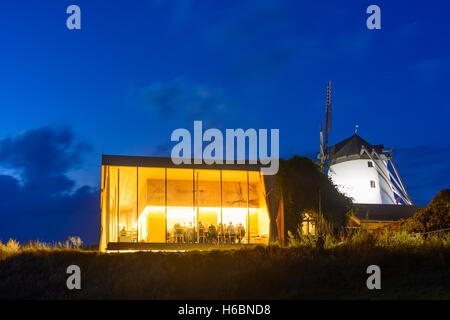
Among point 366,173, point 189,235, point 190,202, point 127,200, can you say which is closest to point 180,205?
point 190,202

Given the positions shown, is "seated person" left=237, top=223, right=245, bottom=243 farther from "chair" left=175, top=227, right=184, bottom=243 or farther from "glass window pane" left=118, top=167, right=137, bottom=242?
"glass window pane" left=118, top=167, right=137, bottom=242

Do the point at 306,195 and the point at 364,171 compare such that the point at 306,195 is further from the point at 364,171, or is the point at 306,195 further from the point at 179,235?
the point at 364,171

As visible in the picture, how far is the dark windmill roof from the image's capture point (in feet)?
127

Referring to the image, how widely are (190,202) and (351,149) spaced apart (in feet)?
78.0

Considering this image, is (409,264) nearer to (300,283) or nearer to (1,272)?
(300,283)

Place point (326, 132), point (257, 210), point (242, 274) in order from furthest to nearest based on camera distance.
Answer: point (326, 132) < point (257, 210) < point (242, 274)

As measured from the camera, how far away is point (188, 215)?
18016 millimetres

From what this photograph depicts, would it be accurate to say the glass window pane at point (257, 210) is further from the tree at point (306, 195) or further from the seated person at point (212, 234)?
the seated person at point (212, 234)

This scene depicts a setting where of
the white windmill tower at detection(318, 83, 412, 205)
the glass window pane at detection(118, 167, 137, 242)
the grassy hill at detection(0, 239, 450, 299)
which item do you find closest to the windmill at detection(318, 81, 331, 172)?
the white windmill tower at detection(318, 83, 412, 205)

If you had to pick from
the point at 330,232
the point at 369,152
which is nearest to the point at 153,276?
the point at 330,232

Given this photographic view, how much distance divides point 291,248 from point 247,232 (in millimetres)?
5617

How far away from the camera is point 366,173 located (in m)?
37.7

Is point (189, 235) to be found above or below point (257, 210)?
below
